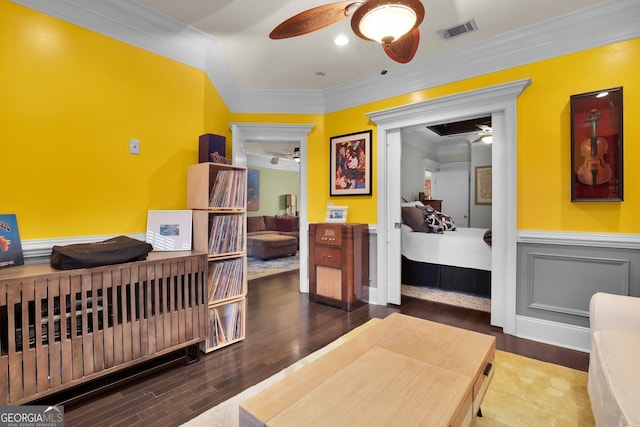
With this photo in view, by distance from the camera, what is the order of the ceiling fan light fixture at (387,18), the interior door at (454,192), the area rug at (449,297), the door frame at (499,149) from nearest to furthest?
the ceiling fan light fixture at (387,18), the door frame at (499,149), the area rug at (449,297), the interior door at (454,192)

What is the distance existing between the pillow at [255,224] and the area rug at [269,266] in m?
1.08

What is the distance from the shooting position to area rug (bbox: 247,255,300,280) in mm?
4984

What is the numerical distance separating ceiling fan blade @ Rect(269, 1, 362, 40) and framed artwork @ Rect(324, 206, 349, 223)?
2244 millimetres

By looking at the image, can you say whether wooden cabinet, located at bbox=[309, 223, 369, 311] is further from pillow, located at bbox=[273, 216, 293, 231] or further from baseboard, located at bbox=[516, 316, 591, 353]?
pillow, located at bbox=[273, 216, 293, 231]

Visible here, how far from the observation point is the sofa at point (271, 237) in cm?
614

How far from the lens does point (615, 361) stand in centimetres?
128

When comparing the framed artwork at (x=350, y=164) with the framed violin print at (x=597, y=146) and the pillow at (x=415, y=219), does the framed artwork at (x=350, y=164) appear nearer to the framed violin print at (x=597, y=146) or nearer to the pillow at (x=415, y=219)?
the pillow at (x=415, y=219)

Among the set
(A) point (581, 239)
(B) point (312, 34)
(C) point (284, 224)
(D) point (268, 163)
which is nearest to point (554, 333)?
(A) point (581, 239)

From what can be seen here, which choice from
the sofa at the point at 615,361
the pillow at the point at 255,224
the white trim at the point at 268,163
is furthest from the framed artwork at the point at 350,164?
the white trim at the point at 268,163

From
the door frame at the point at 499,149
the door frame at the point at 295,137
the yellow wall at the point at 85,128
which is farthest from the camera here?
the door frame at the point at 295,137

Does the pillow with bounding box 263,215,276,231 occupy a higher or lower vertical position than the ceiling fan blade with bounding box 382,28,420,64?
lower

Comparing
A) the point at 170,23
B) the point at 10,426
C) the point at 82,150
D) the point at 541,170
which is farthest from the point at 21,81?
the point at 541,170

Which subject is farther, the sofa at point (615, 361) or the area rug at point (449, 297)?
the area rug at point (449, 297)

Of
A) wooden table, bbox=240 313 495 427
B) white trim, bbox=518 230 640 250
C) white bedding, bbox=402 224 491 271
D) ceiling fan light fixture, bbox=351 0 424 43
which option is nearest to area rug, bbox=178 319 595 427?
wooden table, bbox=240 313 495 427
